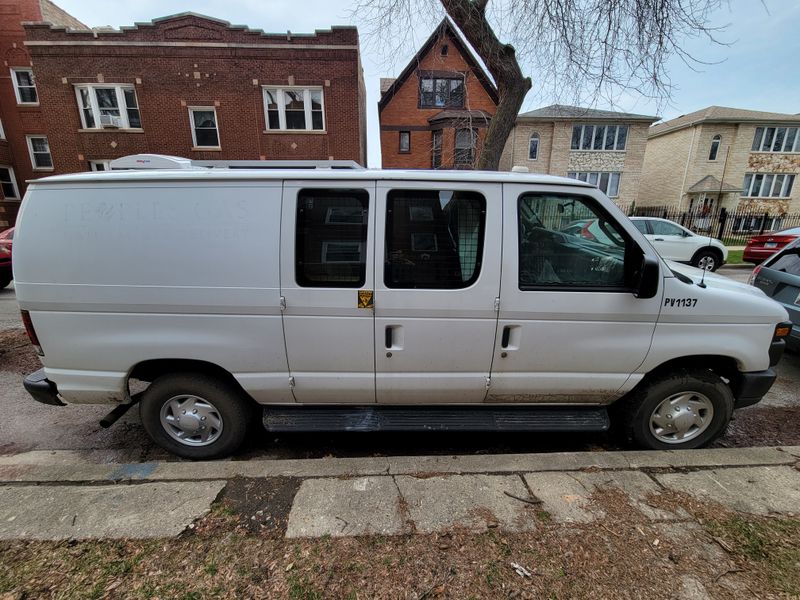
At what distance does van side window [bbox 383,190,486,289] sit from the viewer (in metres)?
2.55

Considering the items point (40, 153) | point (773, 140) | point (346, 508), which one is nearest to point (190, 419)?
point (346, 508)

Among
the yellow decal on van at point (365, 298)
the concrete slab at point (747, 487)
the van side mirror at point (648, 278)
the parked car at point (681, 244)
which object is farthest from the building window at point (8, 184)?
the parked car at point (681, 244)

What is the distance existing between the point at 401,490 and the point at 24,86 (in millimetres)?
25210

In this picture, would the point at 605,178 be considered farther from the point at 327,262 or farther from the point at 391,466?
the point at 391,466

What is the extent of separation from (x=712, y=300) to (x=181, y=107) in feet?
62.4

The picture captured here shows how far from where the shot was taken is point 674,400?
9.37ft

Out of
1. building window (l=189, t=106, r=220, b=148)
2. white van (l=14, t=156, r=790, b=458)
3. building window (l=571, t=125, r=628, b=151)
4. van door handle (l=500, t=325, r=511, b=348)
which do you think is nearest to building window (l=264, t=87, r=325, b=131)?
building window (l=189, t=106, r=220, b=148)

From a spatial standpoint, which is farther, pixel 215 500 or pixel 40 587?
pixel 215 500

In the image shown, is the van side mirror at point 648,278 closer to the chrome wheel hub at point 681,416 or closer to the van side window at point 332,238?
the chrome wheel hub at point 681,416

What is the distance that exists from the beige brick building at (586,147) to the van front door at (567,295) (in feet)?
74.5

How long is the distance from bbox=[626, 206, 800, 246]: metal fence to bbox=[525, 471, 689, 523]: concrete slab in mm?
22001

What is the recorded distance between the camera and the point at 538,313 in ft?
8.46

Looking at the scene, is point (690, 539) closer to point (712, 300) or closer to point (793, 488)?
point (793, 488)

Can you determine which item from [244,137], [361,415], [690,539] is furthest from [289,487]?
[244,137]
